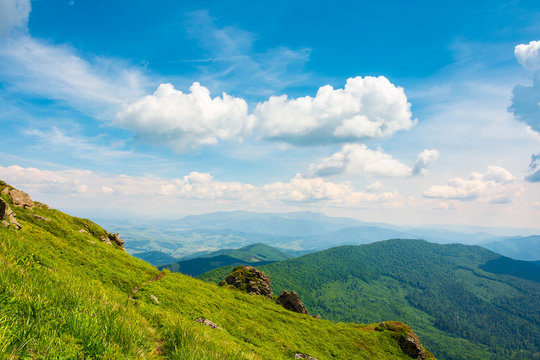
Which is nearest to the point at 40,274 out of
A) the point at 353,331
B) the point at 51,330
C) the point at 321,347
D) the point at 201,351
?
the point at 51,330

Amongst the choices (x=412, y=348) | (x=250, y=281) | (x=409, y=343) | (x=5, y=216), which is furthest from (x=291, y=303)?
(x=5, y=216)

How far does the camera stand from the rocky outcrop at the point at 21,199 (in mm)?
37125

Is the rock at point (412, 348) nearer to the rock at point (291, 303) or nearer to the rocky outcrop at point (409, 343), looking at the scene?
the rocky outcrop at point (409, 343)

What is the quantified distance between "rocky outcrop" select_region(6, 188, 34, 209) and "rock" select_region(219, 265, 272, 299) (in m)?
55.0

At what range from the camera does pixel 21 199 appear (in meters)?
38.1

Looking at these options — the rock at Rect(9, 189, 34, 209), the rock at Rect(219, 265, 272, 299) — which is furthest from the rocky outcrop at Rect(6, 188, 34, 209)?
the rock at Rect(219, 265, 272, 299)

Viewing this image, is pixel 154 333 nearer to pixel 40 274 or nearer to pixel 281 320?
pixel 40 274

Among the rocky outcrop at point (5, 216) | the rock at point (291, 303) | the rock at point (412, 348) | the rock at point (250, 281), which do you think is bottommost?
the rock at point (412, 348)

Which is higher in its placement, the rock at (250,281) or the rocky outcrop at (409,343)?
the rock at (250,281)

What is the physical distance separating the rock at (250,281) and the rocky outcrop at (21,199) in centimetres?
5495

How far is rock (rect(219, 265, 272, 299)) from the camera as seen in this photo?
75.9 meters

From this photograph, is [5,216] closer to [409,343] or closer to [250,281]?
[250,281]

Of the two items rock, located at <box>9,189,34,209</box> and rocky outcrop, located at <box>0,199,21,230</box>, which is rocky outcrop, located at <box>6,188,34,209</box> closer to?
rock, located at <box>9,189,34,209</box>

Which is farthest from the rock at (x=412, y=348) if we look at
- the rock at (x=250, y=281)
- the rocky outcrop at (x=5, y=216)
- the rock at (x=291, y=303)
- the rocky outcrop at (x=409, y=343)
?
the rocky outcrop at (x=5, y=216)
